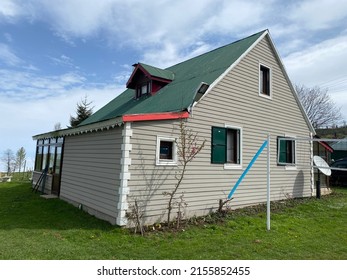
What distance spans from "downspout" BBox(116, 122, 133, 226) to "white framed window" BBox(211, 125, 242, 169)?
3.24 metres

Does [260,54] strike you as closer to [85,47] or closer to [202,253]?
[85,47]

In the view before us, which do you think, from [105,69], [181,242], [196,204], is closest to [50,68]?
[105,69]

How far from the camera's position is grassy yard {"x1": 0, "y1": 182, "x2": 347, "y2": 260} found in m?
5.32

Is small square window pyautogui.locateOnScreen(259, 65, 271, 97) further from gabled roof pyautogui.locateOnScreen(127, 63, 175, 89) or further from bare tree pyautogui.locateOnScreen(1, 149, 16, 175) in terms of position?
bare tree pyautogui.locateOnScreen(1, 149, 16, 175)

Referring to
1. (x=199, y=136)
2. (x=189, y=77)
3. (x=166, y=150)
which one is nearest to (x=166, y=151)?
(x=166, y=150)

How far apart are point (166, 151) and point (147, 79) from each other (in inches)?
199

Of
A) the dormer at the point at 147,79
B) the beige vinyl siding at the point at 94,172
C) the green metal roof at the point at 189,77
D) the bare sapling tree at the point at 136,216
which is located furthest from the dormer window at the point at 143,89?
the bare sapling tree at the point at 136,216

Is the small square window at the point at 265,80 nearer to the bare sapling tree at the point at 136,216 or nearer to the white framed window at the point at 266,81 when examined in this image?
the white framed window at the point at 266,81

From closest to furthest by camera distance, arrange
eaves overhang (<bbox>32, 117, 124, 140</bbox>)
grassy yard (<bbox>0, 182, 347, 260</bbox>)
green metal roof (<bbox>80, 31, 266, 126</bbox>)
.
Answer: grassy yard (<bbox>0, 182, 347, 260</bbox>), eaves overhang (<bbox>32, 117, 124, 140</bbox>), green metal roof (<bbox>80, 31, 266, 126</bbox>)

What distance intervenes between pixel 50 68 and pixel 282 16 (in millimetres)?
11419

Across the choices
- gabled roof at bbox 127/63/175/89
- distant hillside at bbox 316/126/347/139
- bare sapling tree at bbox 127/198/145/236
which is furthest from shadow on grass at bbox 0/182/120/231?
distant hillside at bbox 316/126/347/139

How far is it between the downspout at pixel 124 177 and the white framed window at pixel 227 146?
3241 millimetres

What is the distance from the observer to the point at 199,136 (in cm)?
861

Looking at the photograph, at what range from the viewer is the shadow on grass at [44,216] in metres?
7.29
